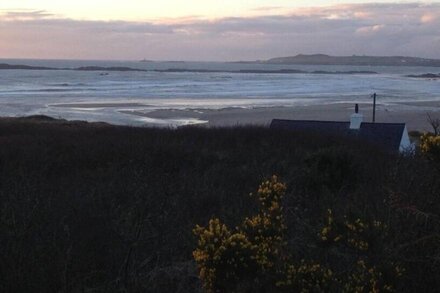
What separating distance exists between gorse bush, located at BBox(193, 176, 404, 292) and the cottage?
16951 mm

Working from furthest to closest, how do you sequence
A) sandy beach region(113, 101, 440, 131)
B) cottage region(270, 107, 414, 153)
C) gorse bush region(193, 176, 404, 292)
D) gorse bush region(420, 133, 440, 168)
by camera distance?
sandy beach region(113, 101, 440, 131) → cottage region(270, 107, 414, 153) → gorse bush region(420, 133, 440, 168) → gorse bush region(193, 176, 404, 292)

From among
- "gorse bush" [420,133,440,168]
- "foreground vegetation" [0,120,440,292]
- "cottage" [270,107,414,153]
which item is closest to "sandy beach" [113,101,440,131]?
"cottage" [270,107,414,153]

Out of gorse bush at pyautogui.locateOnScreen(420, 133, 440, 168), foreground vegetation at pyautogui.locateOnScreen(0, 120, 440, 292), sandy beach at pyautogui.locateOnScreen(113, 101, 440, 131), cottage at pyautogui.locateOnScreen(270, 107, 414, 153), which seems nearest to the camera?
foreground vegetation at pyautogui.locateOnScreen(0, 120, 440, 292)

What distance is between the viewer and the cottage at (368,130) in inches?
841

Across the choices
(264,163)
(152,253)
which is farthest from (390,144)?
(152,253)

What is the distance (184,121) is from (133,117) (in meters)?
4.05

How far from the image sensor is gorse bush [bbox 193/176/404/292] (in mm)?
3412

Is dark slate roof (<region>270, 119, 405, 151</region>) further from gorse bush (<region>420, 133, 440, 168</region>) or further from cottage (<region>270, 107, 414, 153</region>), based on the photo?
gorse bush (<region>420, 133, 440, 168</region>)

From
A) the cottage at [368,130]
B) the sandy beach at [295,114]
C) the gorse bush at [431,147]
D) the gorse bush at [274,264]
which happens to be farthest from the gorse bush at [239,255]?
the sandy beach at [295,114]

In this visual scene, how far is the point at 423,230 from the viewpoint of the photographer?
4039 millimetres

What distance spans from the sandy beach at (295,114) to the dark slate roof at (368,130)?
41.4ft

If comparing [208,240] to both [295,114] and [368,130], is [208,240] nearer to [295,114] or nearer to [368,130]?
[368,130]

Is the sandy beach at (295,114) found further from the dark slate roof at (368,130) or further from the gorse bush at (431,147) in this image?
the gorse bush at (431,147)

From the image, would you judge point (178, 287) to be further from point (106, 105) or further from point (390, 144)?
point (106, 105)
